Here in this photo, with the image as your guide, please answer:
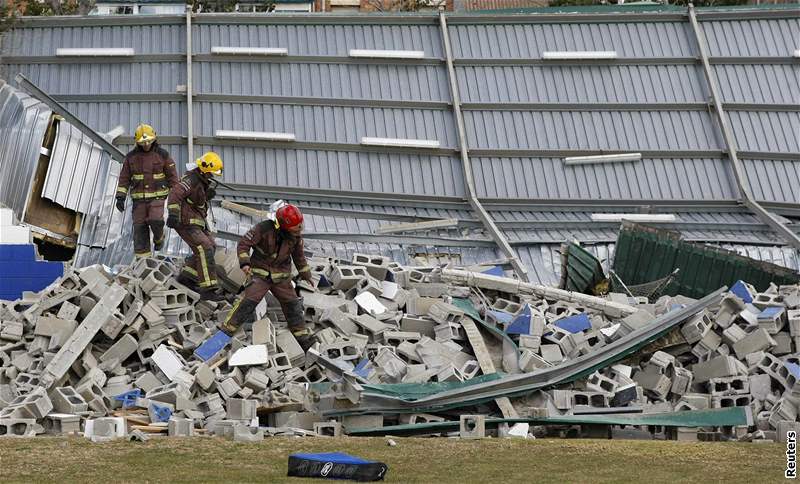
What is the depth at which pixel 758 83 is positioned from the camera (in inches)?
1166

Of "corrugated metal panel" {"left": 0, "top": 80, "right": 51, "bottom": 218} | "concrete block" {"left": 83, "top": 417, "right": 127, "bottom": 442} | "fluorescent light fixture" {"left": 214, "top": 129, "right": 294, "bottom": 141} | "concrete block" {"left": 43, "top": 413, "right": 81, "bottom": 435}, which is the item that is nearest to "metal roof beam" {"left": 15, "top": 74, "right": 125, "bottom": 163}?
"corrugated metal panel" {"left": 0, "top": 80, "right": 51, "bottom": 218}

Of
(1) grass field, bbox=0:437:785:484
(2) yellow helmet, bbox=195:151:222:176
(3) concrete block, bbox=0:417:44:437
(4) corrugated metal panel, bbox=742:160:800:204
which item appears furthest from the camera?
(4) corrugated metal panel, bbox=742:160:800:204

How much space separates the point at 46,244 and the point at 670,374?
1096 cm

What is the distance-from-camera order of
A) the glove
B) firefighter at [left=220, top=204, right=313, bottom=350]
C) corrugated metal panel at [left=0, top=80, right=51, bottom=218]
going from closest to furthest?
firefighter at [left=220, top=204, right=313, bottom=350] < the glove < corrugated metal panel at [left=0, top=80, right=51, bottom=218]

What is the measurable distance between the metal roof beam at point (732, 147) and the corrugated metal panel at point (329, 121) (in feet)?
16.9

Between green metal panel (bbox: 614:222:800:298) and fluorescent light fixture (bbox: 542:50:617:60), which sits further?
fluorescent light fixture (bbox: 542:50:617:60)

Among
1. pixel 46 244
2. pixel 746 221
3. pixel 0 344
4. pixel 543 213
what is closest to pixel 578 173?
pixel 543 213

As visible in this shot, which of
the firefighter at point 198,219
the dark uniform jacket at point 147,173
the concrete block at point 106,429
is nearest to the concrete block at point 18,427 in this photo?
the concrete block at point 106,429

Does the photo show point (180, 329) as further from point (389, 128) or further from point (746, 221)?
point (746, 221)

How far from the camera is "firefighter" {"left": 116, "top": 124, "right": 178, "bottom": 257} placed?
69.5 ft

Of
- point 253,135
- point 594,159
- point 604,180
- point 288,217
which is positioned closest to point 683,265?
point 604,180

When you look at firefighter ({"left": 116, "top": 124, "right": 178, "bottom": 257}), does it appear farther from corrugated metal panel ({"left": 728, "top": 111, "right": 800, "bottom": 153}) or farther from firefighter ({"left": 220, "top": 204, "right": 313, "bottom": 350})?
corrugated metal panel ({"left": 728, "top": 111, "right": 800, "bottom": 153})

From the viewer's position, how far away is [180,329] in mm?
19141

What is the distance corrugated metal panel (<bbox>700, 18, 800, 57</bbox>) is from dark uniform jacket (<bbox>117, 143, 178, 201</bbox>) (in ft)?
42.7
